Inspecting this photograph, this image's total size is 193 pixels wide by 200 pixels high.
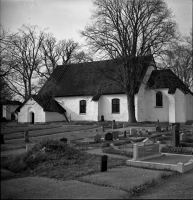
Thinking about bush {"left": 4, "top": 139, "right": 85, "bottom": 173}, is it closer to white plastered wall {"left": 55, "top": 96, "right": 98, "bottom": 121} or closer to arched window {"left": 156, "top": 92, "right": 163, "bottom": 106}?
arched window {"left": 156, "top": 92, "right": 163, "bottom": 106}

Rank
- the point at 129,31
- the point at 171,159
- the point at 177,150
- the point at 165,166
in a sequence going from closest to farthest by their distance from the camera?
1. the point at 165,166
2. the point at 171,159
3. the point at 177,150
4. the point at 129,31

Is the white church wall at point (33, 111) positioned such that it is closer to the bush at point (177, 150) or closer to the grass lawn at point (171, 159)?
the bush at point (177, 150)

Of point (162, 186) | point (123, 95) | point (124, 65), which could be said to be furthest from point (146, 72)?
point (162, 186)

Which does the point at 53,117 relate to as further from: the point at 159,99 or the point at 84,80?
the point at 159,99

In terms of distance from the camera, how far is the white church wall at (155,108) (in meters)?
33.6

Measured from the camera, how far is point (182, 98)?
33281 millimetres

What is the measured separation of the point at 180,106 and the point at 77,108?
527 inches

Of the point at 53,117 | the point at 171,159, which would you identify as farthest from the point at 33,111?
the point at 171,159

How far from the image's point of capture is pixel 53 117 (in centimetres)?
3591

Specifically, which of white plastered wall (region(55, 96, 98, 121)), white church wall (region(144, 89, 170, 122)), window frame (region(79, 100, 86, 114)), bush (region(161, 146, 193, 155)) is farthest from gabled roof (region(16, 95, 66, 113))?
bush (region(161, 146, 193, 155))

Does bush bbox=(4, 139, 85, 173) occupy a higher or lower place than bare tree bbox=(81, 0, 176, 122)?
lower

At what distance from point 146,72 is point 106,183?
29.6 m

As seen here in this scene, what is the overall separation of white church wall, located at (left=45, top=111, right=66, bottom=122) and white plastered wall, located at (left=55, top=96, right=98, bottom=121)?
1.10 meters

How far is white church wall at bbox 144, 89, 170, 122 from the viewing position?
33644 mm
